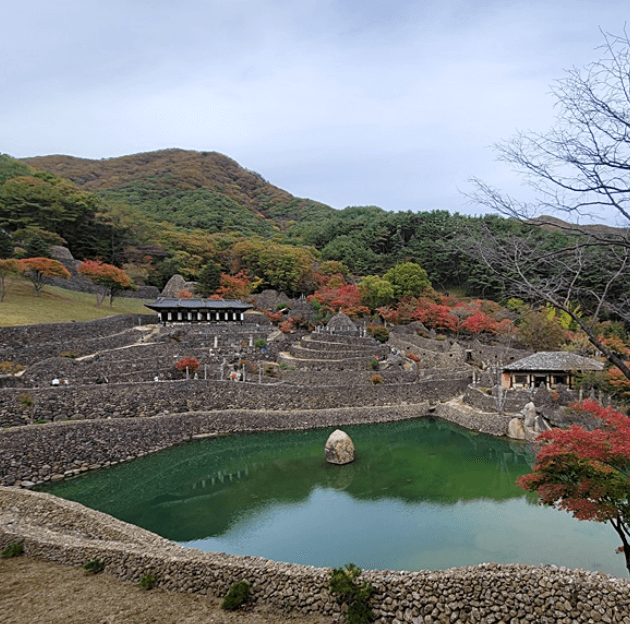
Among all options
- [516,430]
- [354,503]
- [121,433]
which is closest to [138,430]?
[121,433]

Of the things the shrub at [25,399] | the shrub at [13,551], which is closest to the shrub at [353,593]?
the shrub at [13,551]

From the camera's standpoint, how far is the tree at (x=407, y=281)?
46281mm

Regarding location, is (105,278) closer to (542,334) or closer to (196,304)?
(196,304)

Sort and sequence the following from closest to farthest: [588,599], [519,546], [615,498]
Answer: [588,599], [615,498], [519,546]

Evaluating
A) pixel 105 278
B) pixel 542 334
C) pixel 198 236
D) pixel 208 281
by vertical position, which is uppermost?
pixel 198 236

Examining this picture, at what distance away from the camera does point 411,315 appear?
140 feet

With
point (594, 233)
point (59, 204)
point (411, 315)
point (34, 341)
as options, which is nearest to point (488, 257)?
point (594, 233)

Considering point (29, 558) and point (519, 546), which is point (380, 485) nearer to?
point (519, 546)

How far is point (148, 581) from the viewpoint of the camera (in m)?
8.55

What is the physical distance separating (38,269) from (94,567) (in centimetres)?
2861

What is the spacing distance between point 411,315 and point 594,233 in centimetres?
3776

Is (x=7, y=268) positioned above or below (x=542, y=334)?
above

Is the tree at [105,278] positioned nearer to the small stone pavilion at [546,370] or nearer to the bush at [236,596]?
the small stone pavilion at [546,370]

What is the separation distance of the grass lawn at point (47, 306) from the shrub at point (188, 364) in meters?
9.94
